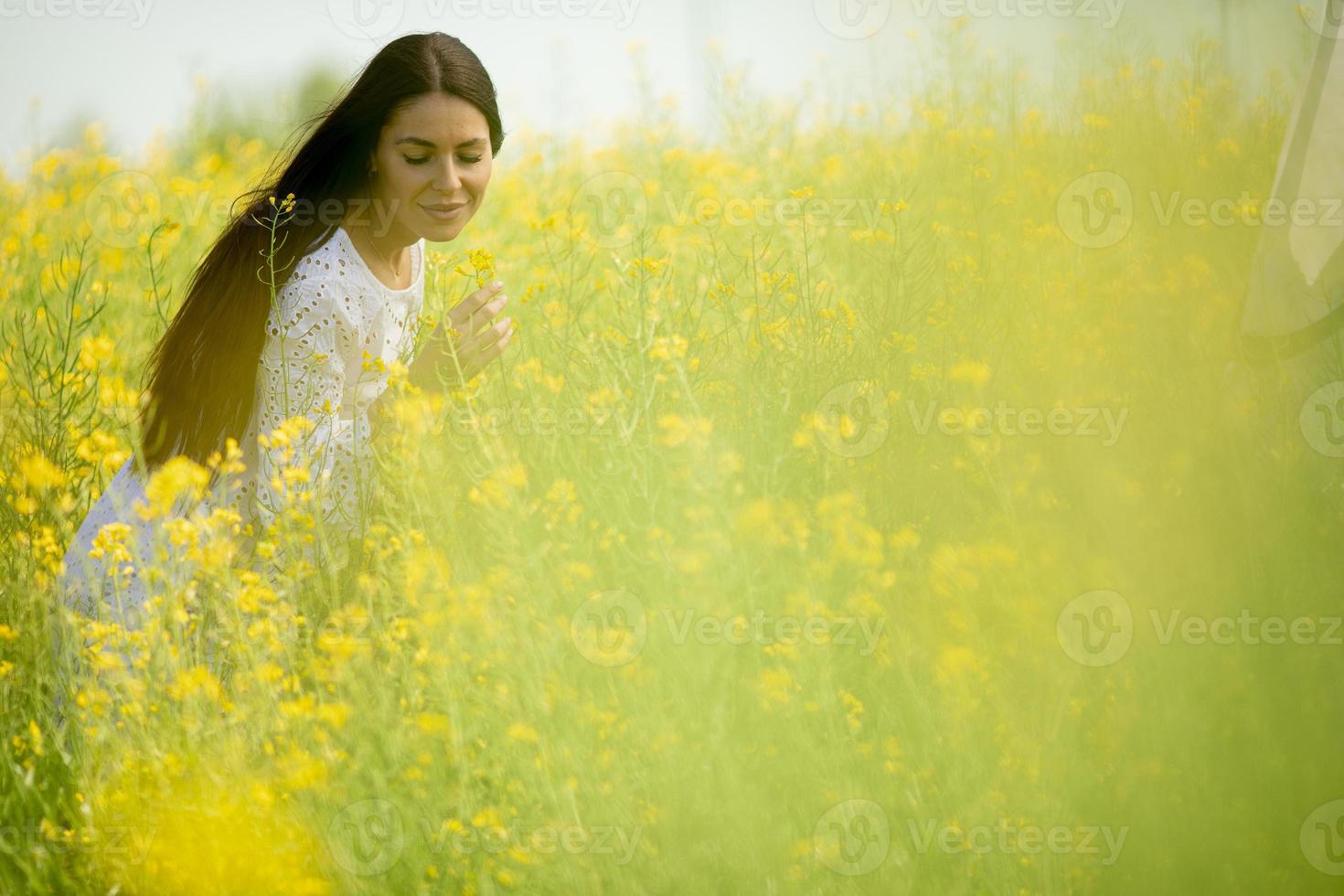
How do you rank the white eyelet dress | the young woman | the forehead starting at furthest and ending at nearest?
the forehead < the young woman < the white eyelet dress

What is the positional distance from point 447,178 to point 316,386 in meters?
0.63

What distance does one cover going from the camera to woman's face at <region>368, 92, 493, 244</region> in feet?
8.32

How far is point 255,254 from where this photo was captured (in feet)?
8.20

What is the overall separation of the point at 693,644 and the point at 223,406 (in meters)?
1.37

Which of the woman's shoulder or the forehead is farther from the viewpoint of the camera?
the forehead

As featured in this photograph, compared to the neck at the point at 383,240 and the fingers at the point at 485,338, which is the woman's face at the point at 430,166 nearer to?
the neck at the point at 383,240

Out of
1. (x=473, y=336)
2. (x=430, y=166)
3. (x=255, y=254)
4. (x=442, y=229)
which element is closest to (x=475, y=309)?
(x=473, y=336)

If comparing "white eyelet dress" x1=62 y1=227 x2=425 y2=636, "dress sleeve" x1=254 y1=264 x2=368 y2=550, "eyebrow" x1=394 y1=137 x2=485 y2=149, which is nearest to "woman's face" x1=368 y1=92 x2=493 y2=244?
"eyebrow" x1=394 y1=137 x2=485 y2=149

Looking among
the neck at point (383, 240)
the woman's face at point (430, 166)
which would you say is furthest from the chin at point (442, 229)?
the neck at point (383, 240)

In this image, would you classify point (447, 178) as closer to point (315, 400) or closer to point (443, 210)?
point (443, 210)

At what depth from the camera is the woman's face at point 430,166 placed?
2535 millimetres

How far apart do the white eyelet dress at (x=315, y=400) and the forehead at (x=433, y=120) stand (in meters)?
0.31

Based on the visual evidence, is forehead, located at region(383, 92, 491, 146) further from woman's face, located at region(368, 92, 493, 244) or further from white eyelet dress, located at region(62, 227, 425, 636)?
white eyelet dress, located at region(62, 227, 425, 636)

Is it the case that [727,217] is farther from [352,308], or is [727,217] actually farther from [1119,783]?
[1119,783]
